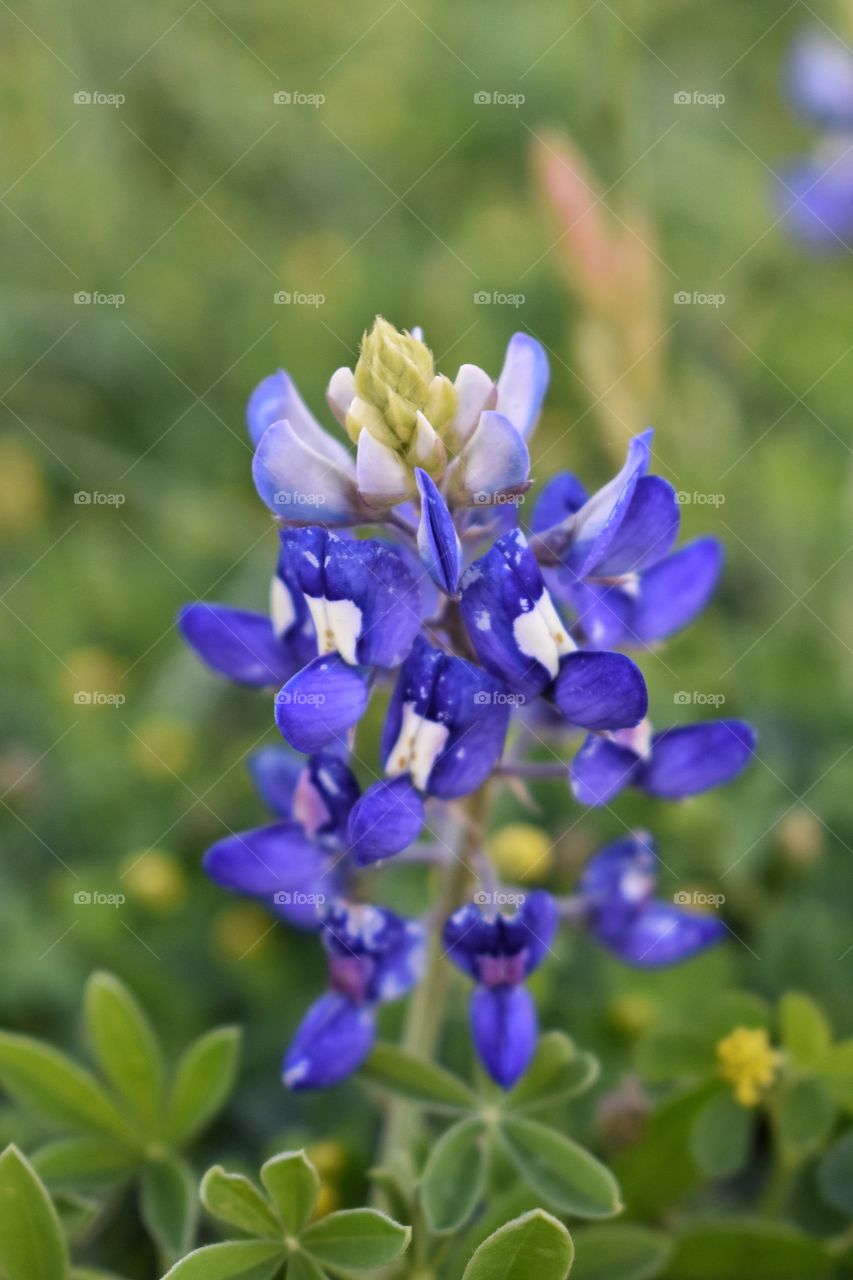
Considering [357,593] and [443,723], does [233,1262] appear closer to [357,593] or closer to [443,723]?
[443,723]

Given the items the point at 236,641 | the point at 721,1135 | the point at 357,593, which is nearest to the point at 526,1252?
the point at 721,1135

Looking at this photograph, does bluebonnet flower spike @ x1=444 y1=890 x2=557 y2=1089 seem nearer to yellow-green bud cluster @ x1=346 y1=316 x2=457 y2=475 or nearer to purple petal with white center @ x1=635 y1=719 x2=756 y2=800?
purple petal with white center @ x1=635 y1=719 x2=756 y2=800

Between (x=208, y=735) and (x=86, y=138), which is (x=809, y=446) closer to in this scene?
(x=208, y=735)

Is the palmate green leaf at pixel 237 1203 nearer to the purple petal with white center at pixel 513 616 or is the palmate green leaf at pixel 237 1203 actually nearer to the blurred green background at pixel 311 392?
the blurred green background at pixel 311 392

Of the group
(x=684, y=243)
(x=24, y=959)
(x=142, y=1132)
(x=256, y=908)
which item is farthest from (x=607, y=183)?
(x=142, y=1132)

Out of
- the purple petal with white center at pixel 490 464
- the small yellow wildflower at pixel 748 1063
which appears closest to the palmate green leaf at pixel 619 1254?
the small yellow wildflower at pixel 748 1063

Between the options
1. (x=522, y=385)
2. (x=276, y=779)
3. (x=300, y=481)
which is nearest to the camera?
(x=300, y=481)

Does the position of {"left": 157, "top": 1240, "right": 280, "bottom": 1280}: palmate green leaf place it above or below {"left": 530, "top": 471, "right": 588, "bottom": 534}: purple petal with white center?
below

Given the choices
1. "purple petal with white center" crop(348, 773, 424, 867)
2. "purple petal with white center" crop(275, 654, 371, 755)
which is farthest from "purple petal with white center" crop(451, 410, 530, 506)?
"purple petal with white center" crop(348, 773, 424, 867)
